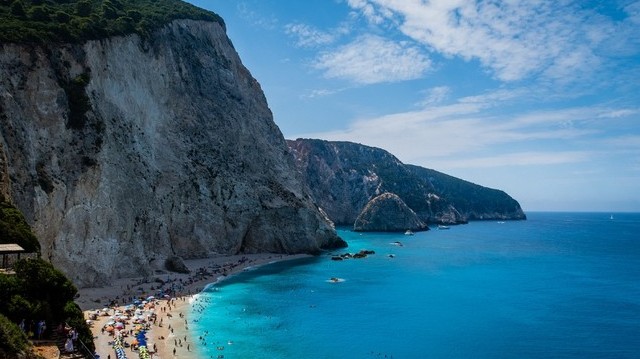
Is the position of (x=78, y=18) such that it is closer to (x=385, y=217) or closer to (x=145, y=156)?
(x=145, y=156)

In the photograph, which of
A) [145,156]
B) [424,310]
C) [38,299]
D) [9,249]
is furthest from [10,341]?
[145,156]

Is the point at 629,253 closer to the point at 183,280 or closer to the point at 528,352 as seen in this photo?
the point at 528,352

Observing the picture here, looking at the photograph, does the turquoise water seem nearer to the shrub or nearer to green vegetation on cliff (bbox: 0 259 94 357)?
green vegetation on cliff (bbox: 0 259 94 357)

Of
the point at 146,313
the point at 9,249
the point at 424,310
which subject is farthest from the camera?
the point at 424,310

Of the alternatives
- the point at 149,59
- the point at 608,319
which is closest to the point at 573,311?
the point at 608,319

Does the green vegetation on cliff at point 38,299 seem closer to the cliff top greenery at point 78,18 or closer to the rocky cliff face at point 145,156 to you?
the rocky cliff face at point 145,156

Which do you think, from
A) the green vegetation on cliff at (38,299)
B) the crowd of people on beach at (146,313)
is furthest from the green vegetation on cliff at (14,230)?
the crowd of people on beach at (146,313)
